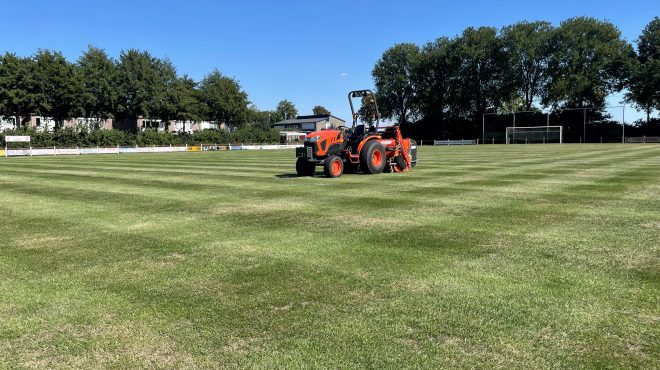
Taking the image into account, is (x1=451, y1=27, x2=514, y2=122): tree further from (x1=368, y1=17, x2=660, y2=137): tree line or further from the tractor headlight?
the tractor headlight

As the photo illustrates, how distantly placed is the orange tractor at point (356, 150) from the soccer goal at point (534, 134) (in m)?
62.6

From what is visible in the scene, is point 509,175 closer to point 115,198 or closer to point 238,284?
point 115,198

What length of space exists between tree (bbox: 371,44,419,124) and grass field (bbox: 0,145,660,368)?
89590 millimetres

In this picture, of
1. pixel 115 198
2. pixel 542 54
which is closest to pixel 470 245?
pixel 115 198

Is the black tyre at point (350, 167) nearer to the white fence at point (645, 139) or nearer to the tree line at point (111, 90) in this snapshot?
the tree line at point (111, 90)

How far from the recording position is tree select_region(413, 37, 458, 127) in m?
89.6

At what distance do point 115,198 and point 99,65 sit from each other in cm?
6830

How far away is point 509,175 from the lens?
15.1 metres

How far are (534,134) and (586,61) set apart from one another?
56.8 feet

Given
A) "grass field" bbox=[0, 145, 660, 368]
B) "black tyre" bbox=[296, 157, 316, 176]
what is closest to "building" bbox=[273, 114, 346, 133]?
"black tyre" bbox=[296, 157, 316, 176]

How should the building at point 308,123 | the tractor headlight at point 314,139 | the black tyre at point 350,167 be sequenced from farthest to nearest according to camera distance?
the building at point 308,123 < the black tyre at point 350,167 < the tractor headlight at point 314,139

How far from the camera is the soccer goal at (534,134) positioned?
239 feet

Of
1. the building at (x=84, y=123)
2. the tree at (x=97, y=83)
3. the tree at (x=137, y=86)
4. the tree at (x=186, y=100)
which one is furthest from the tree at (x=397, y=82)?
the tree at (x=97, y=83)

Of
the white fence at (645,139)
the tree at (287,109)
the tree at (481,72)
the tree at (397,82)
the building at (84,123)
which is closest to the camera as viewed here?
the building at (84,123)
